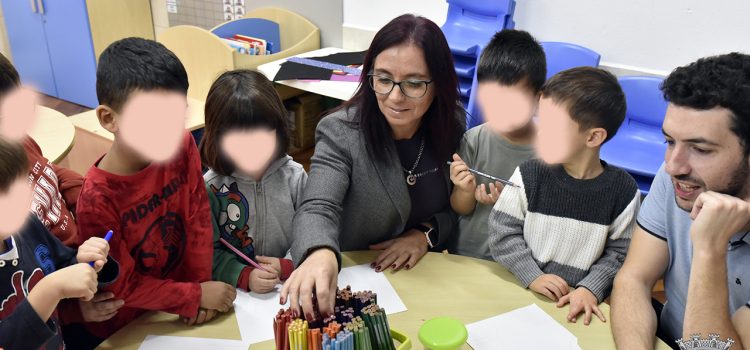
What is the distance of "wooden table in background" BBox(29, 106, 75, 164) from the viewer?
1851 millimetres

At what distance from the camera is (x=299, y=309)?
93 centimetres

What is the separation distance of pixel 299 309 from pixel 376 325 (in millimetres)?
146

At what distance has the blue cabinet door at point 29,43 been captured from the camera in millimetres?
4496

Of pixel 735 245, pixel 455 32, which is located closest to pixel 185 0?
pixel 455 32

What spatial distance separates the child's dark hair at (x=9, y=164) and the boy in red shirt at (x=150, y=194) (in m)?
0.14

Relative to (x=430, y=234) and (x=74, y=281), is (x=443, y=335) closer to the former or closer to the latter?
(x=430, y=234)

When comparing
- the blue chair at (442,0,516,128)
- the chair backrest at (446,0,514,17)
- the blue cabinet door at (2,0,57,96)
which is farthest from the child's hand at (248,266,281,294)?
the blue cabinet door at (2,0,57,96)

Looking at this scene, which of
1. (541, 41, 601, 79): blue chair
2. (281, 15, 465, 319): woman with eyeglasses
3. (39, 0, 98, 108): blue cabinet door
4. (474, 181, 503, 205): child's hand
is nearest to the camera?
(281, 15, 465, 319): woman with eyeglasses

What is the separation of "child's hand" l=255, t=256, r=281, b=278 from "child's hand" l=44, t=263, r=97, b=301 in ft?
1.54

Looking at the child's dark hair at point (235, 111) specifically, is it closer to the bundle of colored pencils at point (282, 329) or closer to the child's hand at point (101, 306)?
the child's hand at point (101, 306)

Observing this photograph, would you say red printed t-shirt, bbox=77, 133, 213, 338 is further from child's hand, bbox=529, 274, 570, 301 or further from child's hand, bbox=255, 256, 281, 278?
child's hand, bbox=529, 274, 570, 301

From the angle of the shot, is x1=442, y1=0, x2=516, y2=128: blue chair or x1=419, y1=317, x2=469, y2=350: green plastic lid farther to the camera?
x1=442, y1=0, x2=516, y2=128: blue chair

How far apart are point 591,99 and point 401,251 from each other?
1.95ft

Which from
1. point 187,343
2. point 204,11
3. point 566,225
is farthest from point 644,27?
point 204,11
